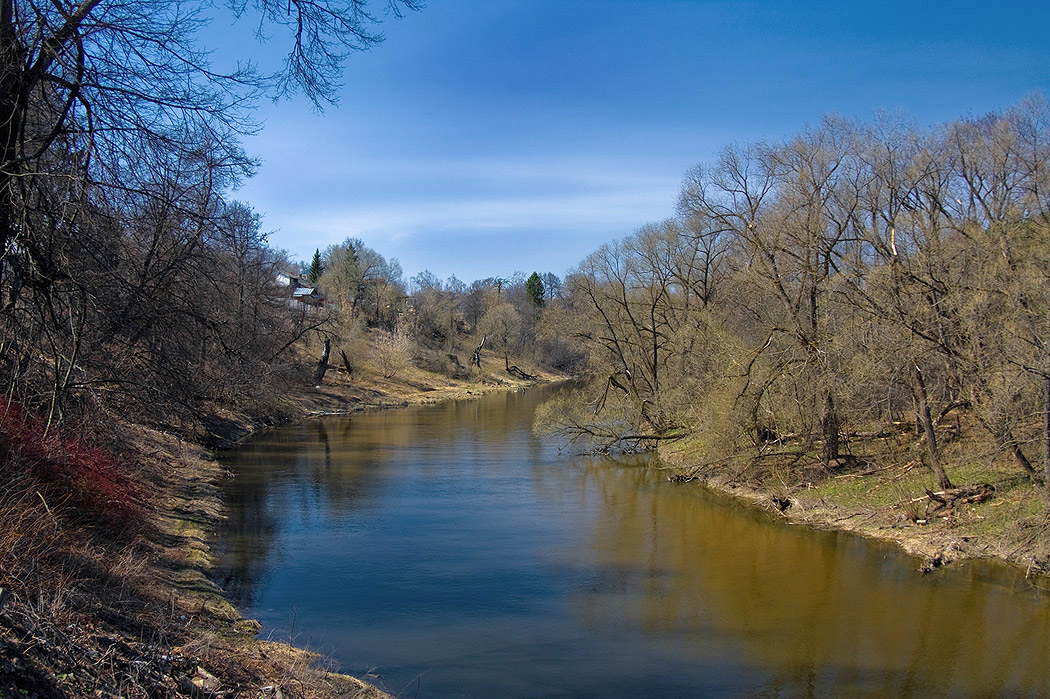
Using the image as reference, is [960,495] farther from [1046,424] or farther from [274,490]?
[274,490]

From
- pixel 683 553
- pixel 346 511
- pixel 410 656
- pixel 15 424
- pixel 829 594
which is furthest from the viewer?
pixel 346 511

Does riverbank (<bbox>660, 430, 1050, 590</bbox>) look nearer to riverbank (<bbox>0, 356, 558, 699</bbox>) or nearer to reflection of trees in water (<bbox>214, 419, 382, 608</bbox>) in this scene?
reflection of trees in water (<bbox>214, 419, 382, 608</bbox>)

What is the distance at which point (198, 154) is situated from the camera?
7695 millimetres

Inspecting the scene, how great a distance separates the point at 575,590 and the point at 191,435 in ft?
48.8

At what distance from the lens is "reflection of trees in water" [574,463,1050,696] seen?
10.4m

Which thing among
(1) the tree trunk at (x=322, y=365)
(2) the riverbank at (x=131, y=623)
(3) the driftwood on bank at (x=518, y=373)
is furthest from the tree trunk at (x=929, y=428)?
(3) the driftwood on bank at (x=518, y=373)

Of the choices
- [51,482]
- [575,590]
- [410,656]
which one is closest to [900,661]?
[575,590]

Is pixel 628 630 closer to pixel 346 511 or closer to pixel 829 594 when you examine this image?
pixel 829 594

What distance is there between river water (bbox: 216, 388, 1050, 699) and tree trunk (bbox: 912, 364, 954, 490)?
231cm

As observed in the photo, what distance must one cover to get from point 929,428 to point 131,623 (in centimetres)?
1662

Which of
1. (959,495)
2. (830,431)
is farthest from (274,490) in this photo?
(959,495)

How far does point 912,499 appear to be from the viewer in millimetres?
17156

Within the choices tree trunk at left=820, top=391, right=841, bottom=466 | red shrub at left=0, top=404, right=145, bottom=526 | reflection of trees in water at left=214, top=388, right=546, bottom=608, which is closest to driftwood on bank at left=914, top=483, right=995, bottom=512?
tree trunk at left=820, top=391, right=841, bottom=466

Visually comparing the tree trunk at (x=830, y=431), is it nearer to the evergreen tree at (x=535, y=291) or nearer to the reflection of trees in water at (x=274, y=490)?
the reflection of trees in water at (x=274, y=490)
